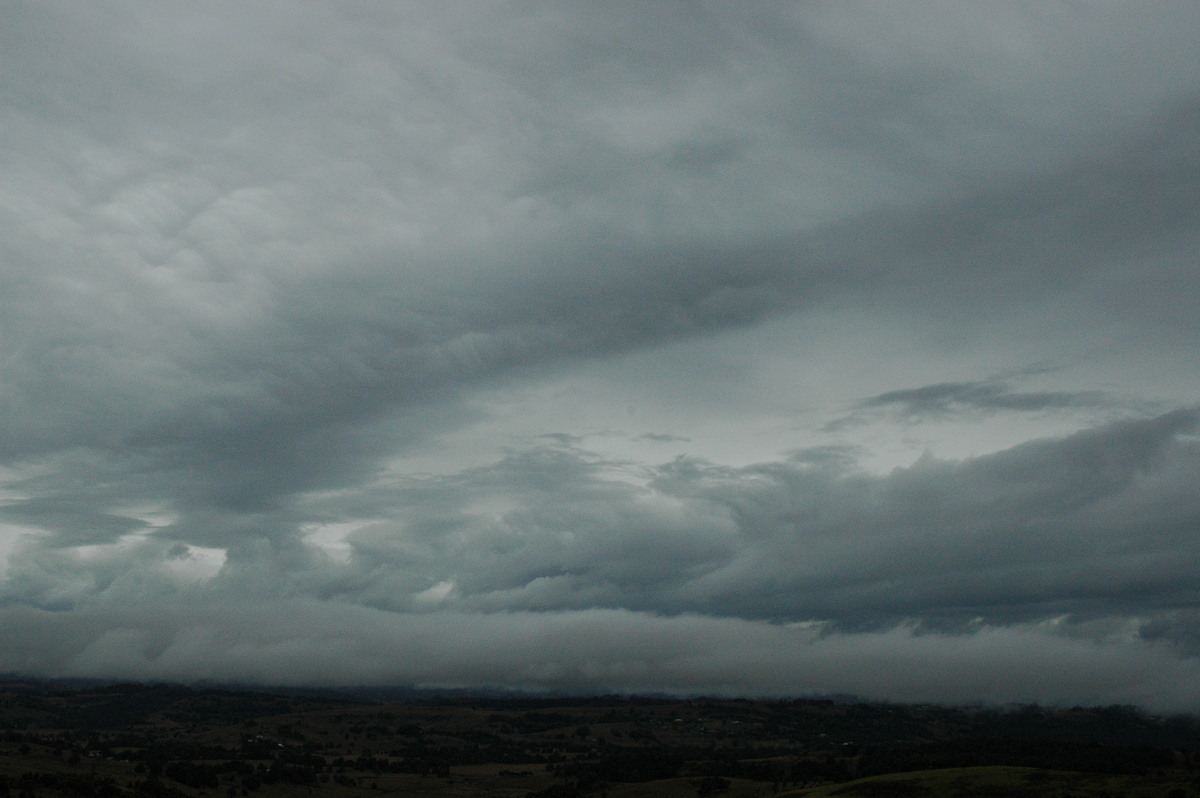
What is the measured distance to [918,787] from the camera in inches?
7653

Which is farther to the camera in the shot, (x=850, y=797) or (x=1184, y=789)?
(x=850, y=797)

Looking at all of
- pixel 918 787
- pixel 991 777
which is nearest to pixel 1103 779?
pixel 991 777

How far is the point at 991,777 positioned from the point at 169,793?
16903cm

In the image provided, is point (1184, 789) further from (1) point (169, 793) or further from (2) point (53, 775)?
(2) point (53, 775)

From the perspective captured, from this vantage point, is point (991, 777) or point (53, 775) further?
point (991, 777)

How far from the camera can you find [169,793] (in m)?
196

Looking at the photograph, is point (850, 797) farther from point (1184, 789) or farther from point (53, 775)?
point (53, 775)

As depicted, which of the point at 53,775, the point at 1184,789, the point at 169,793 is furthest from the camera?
the point at 169,793

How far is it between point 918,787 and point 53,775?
557 feet

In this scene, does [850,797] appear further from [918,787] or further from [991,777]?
[991,777]

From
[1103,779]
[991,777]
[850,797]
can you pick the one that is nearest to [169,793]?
[850,797]

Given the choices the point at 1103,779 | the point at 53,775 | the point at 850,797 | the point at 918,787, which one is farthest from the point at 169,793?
the point at 1103,779

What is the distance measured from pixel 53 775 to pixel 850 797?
510 ft

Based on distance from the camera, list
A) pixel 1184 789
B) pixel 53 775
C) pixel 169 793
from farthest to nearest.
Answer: pixel 169 793 < pixel 53 775 < pixel 1184 789
